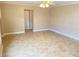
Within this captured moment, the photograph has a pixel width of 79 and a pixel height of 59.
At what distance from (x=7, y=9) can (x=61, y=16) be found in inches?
148

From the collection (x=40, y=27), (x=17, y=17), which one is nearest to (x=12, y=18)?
(x=17, y=17)

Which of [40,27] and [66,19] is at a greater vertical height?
[66,19]

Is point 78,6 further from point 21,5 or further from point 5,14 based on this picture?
point 5,14

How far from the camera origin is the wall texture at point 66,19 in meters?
6.54

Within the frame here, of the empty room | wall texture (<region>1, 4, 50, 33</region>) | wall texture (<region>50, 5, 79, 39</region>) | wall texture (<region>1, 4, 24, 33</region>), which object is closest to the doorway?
the empty room

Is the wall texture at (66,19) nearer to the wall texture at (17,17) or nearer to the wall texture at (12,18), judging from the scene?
the wall texture at (17,17)

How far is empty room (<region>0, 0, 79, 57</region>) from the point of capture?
506cm

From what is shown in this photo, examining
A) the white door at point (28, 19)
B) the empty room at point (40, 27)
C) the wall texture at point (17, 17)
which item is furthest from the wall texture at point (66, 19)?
the white door at point (28, 19)

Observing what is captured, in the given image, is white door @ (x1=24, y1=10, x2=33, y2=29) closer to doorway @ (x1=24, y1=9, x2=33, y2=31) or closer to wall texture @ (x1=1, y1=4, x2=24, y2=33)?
doorway @ (x1=24, y1=9, x2=33, y2=31)

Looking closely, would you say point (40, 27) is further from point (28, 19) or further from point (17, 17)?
point (17, 17)

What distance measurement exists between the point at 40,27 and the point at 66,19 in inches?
109

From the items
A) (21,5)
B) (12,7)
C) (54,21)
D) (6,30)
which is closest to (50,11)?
(54,21)

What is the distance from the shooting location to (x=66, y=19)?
7.39m

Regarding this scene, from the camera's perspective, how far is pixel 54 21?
9.11 metres
